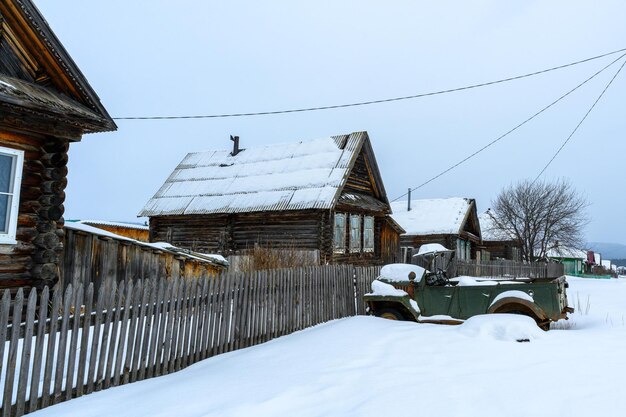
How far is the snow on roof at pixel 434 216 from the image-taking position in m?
33.3

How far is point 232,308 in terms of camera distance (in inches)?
283

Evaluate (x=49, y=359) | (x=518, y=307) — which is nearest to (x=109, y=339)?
(x=49, y=359)

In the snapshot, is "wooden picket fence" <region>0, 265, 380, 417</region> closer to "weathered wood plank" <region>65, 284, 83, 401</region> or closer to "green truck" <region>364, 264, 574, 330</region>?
"weathered wood plank" <region>65, 284, 83, 401</region>

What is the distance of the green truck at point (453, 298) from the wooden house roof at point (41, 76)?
6.43m

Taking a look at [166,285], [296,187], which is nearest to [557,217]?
[296,187]

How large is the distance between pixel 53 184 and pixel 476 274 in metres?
20.9

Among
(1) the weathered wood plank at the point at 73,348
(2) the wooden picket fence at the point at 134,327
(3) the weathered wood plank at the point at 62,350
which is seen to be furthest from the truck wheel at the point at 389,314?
(3) the weathered wood plank at the point at 62,350

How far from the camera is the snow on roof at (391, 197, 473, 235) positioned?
1309 inches

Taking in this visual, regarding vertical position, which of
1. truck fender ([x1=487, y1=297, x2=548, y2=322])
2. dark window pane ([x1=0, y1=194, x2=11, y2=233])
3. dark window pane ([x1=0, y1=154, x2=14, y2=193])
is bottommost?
truck fender ([x1=487, y1=297, x2=548, y2=322])

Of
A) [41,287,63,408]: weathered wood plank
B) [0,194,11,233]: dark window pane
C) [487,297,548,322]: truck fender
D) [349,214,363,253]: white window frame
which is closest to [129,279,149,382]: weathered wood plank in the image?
[41,287,63,408]: weathered wood plank

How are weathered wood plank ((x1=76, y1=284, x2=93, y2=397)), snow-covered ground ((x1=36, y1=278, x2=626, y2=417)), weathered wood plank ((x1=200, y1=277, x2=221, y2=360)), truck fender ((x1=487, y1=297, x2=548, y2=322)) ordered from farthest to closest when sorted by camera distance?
truck fender ((x1=487, y1=297, x2=548, y2=322)) < weathered wood plank ((x1=200, y1=277, x2=221, y2=360)) < weathered wood plank ((x1=76, y1=284, x2=93, y2=397)) < snow-covered ground ((x1=36, y1=278, x2=626, y2=417))

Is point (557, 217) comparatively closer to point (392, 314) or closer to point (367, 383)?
point (392, 314)

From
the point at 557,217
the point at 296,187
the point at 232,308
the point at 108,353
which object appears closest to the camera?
the point at 108,353

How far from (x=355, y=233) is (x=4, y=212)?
15613 mm
